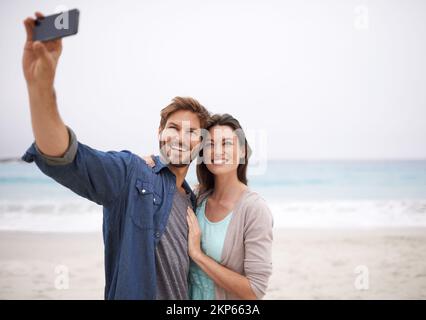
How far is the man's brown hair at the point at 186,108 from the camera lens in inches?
91.0

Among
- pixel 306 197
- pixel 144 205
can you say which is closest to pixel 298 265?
pixel 144 205

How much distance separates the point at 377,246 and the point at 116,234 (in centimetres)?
828

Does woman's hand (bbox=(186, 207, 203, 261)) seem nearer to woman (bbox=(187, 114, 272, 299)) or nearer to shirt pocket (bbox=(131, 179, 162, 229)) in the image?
woman (bbox=(187, 114, 272, 299))

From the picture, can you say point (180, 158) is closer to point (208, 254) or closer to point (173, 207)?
point (173, 207)

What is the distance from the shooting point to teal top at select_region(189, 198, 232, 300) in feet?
7.30

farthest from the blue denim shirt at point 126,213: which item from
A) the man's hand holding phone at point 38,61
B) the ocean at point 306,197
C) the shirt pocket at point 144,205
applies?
the ocean at point 306,197

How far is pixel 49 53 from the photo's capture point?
55.5 inches

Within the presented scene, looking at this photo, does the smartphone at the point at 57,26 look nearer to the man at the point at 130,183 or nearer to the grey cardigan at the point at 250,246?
the man at the point at 130,183

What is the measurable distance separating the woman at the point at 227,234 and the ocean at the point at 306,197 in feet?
20.7

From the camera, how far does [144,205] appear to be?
77.8 inches

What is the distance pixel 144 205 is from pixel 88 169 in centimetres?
37

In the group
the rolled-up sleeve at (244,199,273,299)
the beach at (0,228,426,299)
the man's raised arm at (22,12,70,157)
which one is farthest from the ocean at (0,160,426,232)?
the man's raised arm at (22,12,70,157)

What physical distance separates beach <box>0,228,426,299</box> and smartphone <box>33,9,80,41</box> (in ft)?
16.5
